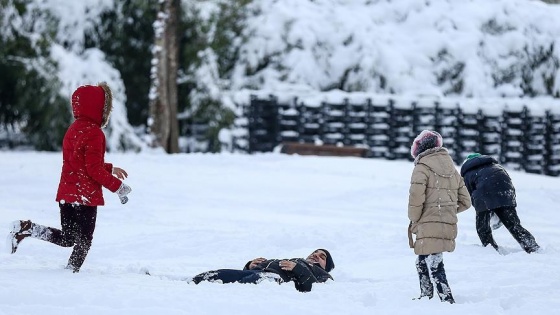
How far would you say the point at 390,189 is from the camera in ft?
43.8

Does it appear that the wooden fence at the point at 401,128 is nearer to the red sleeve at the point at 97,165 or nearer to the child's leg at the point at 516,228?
the child's leg at the point at 516,228

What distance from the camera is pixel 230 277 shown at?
6324 millimetres

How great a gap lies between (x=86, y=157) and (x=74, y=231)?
0.55 meters

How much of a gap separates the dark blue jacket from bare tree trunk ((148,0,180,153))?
12607mm

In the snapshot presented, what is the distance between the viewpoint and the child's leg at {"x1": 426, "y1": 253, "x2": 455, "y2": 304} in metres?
6.09

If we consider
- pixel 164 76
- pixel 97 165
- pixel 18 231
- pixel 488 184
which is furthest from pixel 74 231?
pixel 164 76

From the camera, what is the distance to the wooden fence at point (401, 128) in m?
20.3

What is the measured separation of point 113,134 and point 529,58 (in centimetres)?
1035

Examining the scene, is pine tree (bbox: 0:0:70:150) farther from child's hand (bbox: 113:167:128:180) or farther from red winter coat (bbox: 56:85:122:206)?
red winter coat (bbox: 56:85:122:206)

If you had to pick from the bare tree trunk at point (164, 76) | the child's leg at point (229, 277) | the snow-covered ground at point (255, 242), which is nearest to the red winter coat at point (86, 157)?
the snow-covered ground at point (255, 242)

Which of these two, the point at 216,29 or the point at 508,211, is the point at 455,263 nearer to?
the point at 508,211

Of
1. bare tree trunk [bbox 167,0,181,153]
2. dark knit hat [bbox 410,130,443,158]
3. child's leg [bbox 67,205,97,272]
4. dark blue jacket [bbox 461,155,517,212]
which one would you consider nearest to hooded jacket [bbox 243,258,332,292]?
dark knit hat [bbox 410,130,443,158]

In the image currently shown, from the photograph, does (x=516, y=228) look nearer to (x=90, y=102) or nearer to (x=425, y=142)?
(x=425, y=142)

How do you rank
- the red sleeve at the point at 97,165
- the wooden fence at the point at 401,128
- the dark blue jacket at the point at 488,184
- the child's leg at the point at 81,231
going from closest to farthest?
the red sleeve at the point at 97,165 → the child's leg at the point at 81,231 → the dark blue jacket at the point at 488,184 → the wooden fence at the point at 401,128
